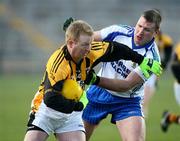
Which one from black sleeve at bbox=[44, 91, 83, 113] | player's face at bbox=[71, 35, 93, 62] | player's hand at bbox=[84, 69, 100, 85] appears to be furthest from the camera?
player's hand at bbox=[84, 69, 100, 85]

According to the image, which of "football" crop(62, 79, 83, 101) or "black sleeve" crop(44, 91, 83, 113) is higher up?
"football" crop(62, 79, 83, 101)

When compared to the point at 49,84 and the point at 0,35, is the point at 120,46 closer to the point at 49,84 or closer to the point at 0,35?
the point at 49,84

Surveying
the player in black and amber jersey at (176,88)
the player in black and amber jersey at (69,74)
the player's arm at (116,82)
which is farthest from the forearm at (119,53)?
the player in black and amber jersey at (176,88)

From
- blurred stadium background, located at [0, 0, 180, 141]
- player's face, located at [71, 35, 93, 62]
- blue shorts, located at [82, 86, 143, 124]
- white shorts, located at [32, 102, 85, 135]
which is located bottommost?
blurred stadium background, located at [0, 0, 180, 141]

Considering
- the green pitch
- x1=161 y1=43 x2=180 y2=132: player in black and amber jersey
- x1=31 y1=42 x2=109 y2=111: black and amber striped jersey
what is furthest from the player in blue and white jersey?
x1=161 y1=43 x2=180 y2=132: player in black and amber jersey

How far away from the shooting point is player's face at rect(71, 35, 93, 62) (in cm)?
691

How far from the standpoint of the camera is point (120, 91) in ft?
25.3

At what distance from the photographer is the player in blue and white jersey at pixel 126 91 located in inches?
320

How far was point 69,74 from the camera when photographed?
23.2ft

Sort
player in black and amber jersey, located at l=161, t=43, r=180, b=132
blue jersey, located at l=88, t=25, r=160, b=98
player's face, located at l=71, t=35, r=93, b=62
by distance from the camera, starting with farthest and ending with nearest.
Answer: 1. player in black and amber jersey, located at l=161, t=43, r=180, b=132
2. blue jersey, located at l=88, t=25, r=160, b=98
3. player's face, located at l=71, t=35, r=93, b=62

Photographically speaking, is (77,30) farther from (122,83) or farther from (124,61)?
(124,61)

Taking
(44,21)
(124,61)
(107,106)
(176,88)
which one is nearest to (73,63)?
(124,61)

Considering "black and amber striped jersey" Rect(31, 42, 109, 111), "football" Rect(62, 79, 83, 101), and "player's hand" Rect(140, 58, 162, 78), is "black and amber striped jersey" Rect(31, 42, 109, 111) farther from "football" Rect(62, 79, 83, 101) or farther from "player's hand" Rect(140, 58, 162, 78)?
"player's hand" Rect(140, 58, 162, 78)

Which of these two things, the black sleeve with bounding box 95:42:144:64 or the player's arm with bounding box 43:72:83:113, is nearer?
the player's arm with bounding box 43:72:83:113
